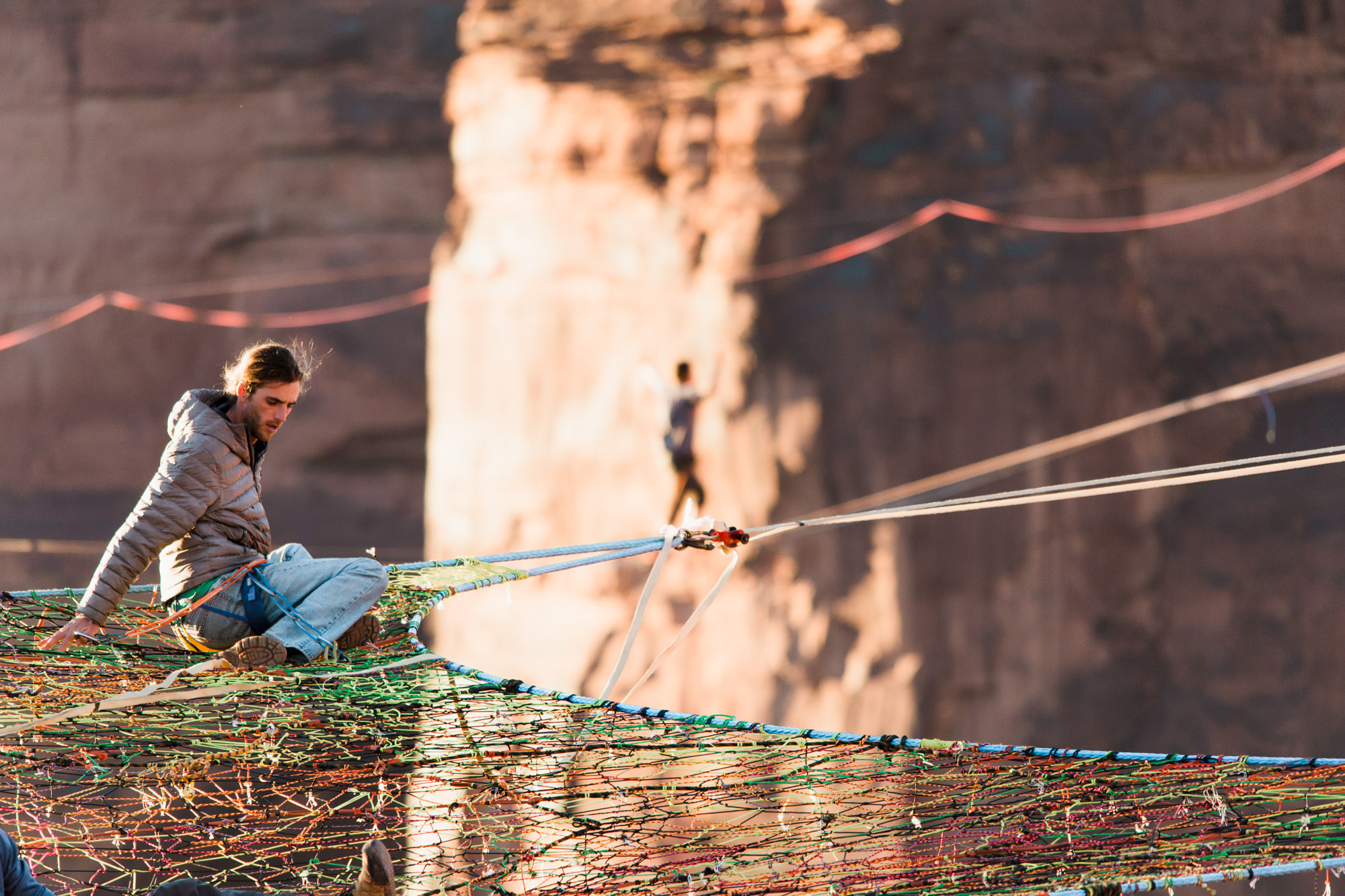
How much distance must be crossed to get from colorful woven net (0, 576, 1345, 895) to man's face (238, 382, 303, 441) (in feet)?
1.51

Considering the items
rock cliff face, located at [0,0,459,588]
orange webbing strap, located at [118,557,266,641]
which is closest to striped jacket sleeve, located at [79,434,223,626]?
orange webbing strap, located at [118,557,266,641]

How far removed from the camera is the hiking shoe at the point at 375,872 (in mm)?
1878

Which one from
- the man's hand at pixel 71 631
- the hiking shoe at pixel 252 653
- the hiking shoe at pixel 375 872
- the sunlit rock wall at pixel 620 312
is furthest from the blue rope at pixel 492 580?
the sunlit rock wall at pixel 620 312

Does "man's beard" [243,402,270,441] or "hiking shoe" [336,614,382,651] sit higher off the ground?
"man's beard" [243,402,270,441]

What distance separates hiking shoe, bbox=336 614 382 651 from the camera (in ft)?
8.64

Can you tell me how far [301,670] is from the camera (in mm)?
2400

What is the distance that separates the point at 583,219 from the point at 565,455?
997 mm

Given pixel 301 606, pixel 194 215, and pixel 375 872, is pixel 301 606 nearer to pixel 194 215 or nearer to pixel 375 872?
pixel 375 872

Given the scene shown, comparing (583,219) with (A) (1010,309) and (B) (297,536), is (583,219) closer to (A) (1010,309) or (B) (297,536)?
(A) (1010,309)

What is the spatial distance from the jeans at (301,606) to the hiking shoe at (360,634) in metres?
0.08

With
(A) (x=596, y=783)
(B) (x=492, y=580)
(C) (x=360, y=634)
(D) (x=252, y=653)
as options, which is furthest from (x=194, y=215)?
(A) (x=596, y=783)

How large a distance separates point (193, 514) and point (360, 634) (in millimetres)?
495

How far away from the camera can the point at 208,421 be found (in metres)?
2.35

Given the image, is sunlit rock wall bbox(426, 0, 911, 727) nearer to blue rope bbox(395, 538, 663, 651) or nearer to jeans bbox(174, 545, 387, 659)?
blue rope bbox(395, 538, 663, 651)
